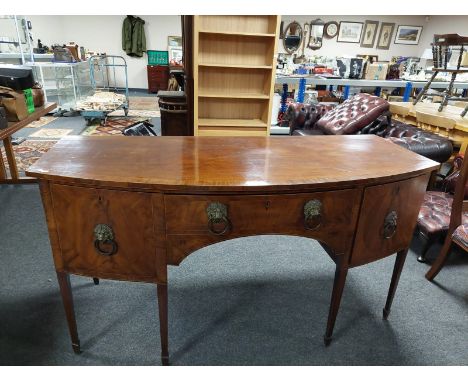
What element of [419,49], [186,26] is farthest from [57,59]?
[419,49]

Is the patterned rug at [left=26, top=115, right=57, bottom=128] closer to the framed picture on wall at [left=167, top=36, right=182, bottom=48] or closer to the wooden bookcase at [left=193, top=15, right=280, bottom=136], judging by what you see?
the wooden bookcase at [left=193, top=15, right=280, bottom=136]

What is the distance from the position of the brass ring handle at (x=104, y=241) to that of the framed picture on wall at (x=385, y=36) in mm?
9863

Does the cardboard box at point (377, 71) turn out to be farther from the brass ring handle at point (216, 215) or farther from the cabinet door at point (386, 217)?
the brass ring handle at point (216, 215)

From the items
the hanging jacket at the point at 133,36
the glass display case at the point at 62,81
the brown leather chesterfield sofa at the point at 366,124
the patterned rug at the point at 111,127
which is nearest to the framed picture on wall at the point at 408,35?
the brown leather chesterfield sofa at the point at 366,124

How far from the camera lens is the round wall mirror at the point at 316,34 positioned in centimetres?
834

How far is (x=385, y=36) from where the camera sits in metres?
8.73

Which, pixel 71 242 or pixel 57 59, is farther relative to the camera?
pixel 57 59

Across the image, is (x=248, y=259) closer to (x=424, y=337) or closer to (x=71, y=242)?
(x=424, y=337)

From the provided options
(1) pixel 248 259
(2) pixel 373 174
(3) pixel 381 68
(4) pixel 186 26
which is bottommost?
(1) pixel 248 259

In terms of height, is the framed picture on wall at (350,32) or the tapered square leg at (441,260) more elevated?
the framed picture on wall at (350,32)

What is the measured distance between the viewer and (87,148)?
3.95 ft

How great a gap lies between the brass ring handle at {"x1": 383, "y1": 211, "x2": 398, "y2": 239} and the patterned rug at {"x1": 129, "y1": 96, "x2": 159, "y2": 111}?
6.09 meters

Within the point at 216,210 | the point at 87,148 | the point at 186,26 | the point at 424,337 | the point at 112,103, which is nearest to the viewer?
the point at 216,210

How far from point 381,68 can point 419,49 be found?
5.49 metres
